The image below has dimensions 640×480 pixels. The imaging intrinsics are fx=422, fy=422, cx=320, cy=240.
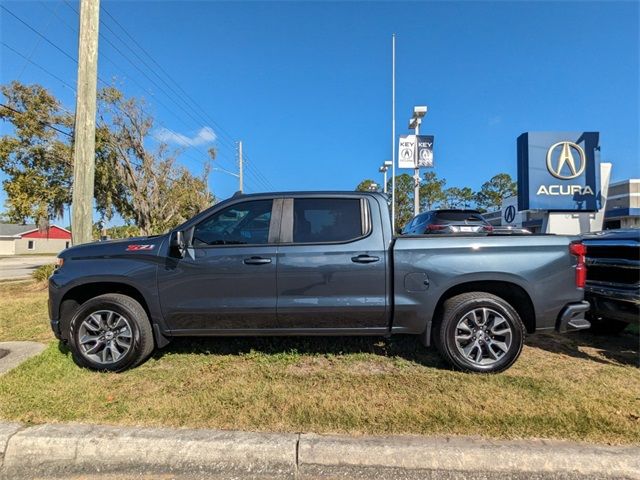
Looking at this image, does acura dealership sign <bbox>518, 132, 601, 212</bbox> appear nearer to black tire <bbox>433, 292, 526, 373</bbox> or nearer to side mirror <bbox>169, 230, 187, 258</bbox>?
black tire <bbox>433, 292, 526, 373</bbox>

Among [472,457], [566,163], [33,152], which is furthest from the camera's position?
[33,152]

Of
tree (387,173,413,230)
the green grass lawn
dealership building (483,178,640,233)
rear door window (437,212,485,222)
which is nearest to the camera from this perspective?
the green grass lawn

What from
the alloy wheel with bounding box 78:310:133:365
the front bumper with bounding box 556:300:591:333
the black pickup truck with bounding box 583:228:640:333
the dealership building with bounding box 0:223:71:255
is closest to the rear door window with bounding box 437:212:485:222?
the black pickup truck with bounding box 583:228:640:333

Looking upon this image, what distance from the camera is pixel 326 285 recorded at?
13.9 feet

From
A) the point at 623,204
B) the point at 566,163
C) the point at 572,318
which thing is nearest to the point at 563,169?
the point at 566,163

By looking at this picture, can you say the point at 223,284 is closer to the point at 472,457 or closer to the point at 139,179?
the point at 472,457

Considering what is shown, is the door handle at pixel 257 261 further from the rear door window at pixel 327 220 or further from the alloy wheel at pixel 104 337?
the alloy wheel at pixel 104 337

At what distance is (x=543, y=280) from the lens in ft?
13.9

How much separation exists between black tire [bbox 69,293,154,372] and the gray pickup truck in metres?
0.01

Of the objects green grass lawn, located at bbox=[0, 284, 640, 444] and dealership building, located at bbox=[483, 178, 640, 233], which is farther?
dealership building, located at bbox=[483, 178, 640, 233]

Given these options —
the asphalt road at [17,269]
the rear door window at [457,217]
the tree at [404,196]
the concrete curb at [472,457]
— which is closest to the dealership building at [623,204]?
the tree at [404,196]

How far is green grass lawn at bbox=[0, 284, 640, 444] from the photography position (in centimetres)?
330

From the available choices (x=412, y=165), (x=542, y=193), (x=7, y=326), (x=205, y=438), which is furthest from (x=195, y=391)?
(x=412, y=165)

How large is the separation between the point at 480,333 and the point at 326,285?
1637 mm
